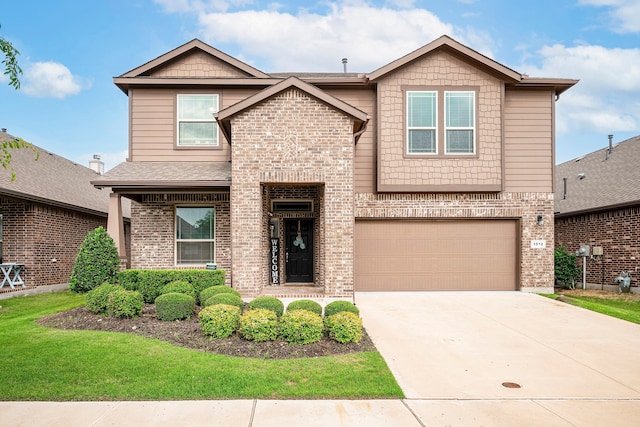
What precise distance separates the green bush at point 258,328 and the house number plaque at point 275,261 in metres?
5.97

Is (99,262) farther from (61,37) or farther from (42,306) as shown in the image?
(61,37)

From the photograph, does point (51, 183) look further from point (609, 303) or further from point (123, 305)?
point (609, 303)

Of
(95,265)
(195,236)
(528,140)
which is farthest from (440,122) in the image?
(95,265)

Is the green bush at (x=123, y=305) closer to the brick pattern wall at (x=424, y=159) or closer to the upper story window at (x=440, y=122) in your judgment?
the brick pattern wall at (x=424, y=159)

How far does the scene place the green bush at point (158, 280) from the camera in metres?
9.32

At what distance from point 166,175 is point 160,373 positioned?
23.2 feet

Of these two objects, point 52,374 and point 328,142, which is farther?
point 328,142

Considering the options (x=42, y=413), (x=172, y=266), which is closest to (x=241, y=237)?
(x=172, y=266)

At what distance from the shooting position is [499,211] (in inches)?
477

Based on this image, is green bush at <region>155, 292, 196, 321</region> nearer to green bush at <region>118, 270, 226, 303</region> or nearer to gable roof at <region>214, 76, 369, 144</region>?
green bush at <region>118, 270, 226, 303</region>

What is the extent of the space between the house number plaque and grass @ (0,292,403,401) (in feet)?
20.2

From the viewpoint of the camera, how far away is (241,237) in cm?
1020

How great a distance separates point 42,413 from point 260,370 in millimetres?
2309

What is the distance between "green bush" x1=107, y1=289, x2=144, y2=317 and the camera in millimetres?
7605
